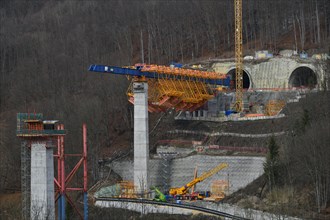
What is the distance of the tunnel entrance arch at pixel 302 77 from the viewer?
8606 centimetres

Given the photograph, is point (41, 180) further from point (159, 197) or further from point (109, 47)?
point (109, 47)

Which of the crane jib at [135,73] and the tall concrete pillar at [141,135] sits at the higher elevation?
the crane jib at [135,73]

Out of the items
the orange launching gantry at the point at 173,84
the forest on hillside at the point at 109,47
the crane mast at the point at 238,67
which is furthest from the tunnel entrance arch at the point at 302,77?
the orange launching gantry at the point at 173,84

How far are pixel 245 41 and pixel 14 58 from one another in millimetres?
40110

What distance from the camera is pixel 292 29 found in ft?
336

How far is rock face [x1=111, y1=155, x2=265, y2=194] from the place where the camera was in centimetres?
6750

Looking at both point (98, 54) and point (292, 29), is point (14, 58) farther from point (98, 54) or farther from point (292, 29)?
point (292, 29)

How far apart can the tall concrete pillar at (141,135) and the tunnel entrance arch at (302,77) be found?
20.1 m

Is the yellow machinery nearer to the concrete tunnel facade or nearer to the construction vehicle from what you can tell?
the construction vehicle

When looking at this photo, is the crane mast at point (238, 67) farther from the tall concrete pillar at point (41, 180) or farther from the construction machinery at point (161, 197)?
the tall concrete pillar at point (41, 180)

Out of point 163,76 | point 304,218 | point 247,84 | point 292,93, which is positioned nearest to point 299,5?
point 247,84

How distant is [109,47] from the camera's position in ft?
394

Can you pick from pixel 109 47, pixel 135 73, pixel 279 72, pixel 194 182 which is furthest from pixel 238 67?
pixel 109 47

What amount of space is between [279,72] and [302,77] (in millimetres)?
3619
